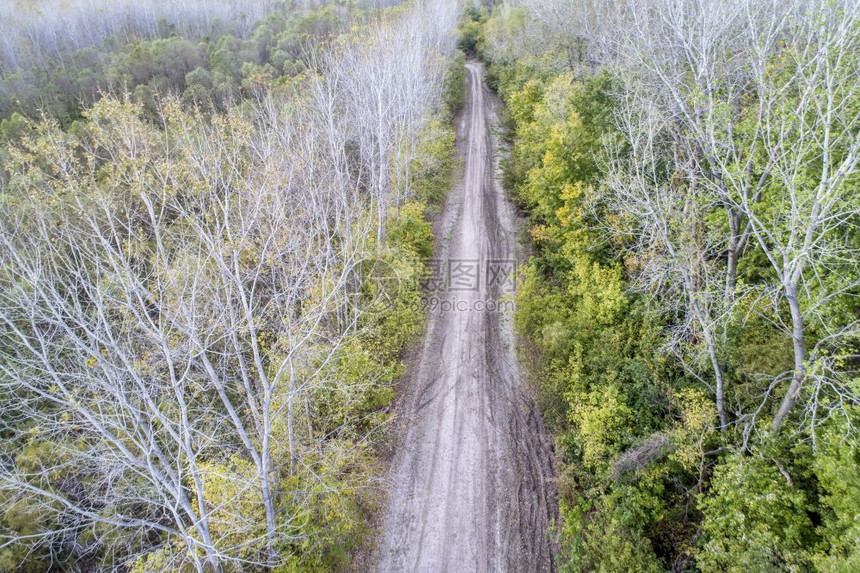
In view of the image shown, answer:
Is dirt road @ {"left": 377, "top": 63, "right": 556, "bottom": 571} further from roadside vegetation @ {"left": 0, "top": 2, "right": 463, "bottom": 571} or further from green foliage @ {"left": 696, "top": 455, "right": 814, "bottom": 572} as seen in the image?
green foliage @ {"left": 696, "top": 455, "right": 814, "bottom": 572}

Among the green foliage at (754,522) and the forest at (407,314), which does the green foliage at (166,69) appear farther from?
the green foliage at (754,522)

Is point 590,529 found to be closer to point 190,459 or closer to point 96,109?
point 190,459

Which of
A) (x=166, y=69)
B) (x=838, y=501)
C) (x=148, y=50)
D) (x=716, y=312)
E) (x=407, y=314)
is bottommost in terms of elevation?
(x=407, y=314)

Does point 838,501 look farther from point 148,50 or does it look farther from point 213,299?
point 148,50

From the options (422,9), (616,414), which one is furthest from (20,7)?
(616,414)

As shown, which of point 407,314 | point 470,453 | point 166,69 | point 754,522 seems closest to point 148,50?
point 166,69

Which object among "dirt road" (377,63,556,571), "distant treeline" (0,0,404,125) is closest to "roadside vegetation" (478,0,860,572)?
"dirt road" (377,63,556,571)
